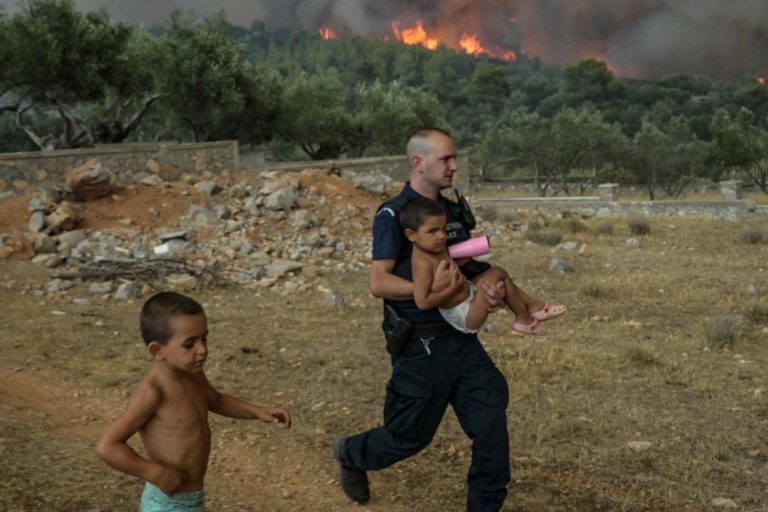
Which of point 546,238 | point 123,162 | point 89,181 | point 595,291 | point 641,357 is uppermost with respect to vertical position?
point 123,162

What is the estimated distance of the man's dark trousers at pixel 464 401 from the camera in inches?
141

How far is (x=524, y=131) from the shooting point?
4594 centimetres

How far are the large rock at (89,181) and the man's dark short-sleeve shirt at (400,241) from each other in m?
13.9

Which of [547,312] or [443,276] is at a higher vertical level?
[443,276]

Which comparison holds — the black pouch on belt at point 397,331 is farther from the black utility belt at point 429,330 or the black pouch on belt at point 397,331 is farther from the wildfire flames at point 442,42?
the wildfire flames at point 442,42

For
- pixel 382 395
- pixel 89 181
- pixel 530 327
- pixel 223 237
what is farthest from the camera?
pixel 89 181

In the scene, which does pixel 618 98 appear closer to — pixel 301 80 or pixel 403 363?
pixel 301 80

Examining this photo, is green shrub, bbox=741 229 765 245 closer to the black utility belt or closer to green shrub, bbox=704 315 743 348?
green shrub, bbox=704 315 743 348

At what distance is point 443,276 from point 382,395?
11.6 feet

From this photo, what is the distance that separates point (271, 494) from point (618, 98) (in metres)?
94.1

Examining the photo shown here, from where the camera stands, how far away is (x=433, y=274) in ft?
11.2

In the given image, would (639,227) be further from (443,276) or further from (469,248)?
(443,276)

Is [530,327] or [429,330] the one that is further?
[530,327]

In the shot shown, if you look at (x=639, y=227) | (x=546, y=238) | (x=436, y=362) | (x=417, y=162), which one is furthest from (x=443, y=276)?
(x=639, y=227)
